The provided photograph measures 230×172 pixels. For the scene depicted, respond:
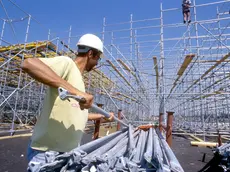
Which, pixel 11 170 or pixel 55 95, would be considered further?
pixel 11 170

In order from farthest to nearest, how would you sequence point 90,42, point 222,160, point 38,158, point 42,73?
point 222,160 → point 90,42 → point 38,158 → point 42,73

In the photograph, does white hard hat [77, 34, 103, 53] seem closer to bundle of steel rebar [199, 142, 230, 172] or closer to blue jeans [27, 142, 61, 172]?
blue jeans [27, 142, 61, 172]

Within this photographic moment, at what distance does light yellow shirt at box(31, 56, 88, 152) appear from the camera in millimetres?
1073

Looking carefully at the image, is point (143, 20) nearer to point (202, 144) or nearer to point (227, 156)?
point (202, 144)

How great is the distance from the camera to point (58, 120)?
111 centimetres

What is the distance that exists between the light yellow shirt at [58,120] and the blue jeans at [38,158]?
0.04 meters

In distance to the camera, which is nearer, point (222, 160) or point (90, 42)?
point (90, 42)

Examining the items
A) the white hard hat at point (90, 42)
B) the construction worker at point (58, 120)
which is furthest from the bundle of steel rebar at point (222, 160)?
the white hard hat at point (90, 42)

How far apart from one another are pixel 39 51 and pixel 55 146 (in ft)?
27.0

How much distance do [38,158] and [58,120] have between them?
246 mm

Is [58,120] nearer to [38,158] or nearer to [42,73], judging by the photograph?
[38,158]

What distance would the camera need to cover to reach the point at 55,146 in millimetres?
1090

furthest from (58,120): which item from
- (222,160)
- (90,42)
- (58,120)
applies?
(222,160)

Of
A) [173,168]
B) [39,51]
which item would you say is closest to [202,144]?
[173,168]
